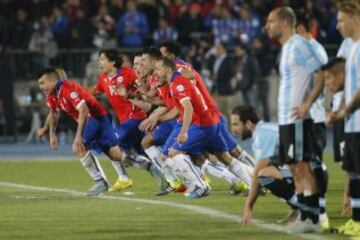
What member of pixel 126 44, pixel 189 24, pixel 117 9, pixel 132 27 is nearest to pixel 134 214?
pixel 132 27

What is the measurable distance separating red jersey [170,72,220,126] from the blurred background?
40.6ft

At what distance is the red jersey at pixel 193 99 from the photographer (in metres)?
13.9

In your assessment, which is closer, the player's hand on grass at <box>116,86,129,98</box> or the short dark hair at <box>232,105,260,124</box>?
the short dark hair at <box>232,105,260,124</box>

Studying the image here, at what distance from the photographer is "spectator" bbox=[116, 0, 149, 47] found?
90.4 feet

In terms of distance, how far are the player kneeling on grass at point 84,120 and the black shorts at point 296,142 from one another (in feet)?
14.8

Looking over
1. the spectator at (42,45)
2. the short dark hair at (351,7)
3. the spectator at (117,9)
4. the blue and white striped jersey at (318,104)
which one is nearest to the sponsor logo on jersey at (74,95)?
the blue and white striped jersey at (318,104)

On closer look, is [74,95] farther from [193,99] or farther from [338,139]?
[338,139]

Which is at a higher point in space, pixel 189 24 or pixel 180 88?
pixel 189 24

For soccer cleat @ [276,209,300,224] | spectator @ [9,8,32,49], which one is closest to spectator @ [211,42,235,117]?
spectator @ [9,8,32,49]

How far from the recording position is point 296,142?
427 inches

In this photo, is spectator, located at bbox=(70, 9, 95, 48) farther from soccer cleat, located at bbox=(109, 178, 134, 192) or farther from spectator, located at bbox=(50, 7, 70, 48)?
soccer cleat, located at bbox=(109, 178, 134, 192)

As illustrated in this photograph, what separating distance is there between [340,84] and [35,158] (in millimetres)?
13852

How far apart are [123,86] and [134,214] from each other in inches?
145

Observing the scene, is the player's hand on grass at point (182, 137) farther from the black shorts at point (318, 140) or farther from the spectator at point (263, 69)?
the spectator at point (263, 69)
